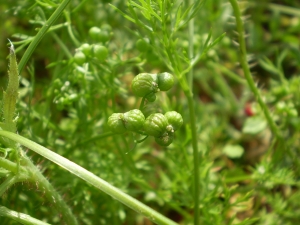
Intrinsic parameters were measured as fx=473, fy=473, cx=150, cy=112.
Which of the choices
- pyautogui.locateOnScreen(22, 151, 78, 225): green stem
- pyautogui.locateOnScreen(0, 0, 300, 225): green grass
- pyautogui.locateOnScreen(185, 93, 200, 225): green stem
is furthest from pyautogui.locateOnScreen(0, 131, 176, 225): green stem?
pyautogui.locateOnScreen(185, 93, 200, 225): green stem

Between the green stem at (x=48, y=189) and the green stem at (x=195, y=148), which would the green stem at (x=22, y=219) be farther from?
the green stem at (x=195, y=148)

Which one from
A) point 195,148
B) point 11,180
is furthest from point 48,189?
point 195,148

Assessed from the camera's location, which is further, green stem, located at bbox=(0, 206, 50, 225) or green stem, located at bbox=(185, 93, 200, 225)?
green stem, located at bbox=(185, 93, 200, 225)

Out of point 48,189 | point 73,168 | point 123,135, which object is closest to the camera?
point 73,168

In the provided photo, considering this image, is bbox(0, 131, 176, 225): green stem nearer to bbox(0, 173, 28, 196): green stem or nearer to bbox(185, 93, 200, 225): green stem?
bbox(0, 173, 28, 196): green stem

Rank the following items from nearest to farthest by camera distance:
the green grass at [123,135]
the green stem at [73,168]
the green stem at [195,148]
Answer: the green stem at [73,168]
the green grass at [123,135]
the green stem at [195,148]

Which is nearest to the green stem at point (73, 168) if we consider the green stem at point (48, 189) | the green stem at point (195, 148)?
the green stem at point (48, 189)

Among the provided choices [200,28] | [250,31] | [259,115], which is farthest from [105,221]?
[250,31]

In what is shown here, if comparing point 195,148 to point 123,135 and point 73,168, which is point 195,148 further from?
point 73,168

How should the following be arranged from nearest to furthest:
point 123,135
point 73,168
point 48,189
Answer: point 73,168, point 48,189, point 123,135
